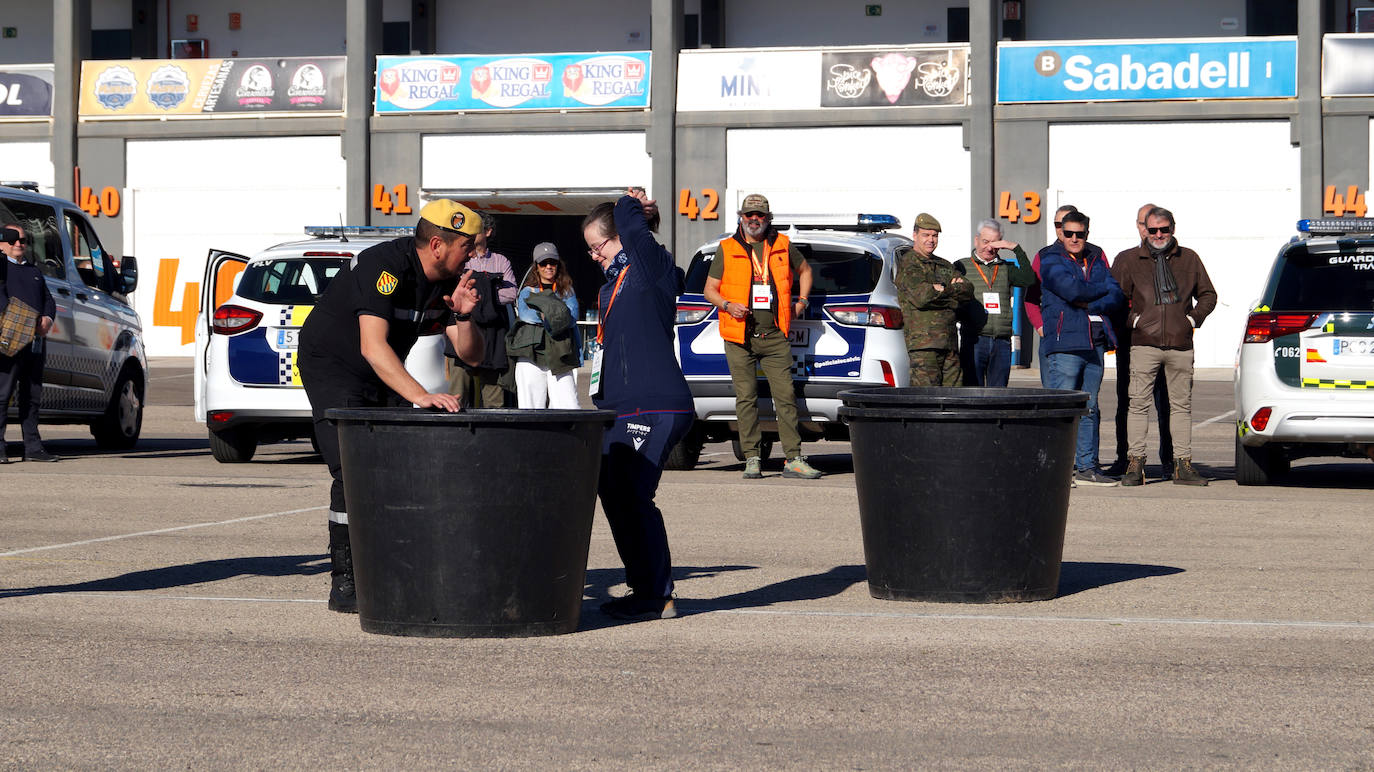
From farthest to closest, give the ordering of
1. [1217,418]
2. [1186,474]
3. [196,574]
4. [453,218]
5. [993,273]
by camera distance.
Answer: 1. [1217,418]
2. [993,273]
3. [1186,474]
4. [196,574]
5. [453,218]

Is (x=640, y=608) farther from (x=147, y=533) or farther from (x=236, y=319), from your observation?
(x=236, y=319)

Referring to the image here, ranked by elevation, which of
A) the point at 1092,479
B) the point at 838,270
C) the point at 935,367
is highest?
the point at 838,270

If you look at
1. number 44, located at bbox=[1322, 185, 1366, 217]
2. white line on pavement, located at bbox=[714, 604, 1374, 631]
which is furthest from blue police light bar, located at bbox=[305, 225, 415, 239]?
number 44, located at bbox=[1322, 185, 1366, 217]

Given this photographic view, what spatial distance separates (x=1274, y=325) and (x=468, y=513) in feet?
25.2

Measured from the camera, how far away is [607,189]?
3569cm

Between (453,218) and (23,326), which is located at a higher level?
(453,218)

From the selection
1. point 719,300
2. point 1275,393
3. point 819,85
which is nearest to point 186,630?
point 719,300

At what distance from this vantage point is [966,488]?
25.3 ft

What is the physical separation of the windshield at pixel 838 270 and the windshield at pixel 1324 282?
2.78 metres

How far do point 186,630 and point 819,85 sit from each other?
28012mm

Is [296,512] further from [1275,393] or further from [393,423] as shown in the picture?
[1275,393]

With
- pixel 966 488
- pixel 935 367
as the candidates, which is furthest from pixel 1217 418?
pixel 966 488

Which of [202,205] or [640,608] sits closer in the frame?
[640,608]

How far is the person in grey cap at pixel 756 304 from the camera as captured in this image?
43.8 feet
